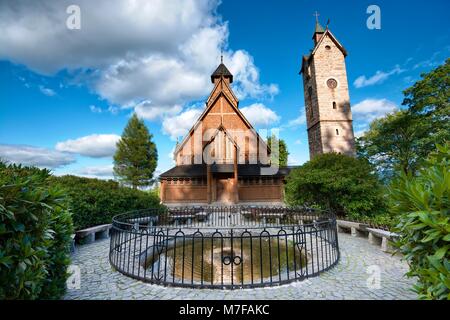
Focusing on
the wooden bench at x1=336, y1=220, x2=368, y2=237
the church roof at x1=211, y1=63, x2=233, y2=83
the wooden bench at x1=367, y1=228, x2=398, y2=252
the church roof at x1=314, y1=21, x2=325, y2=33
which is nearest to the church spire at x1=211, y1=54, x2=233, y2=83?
the church roof at x1=211, y1=63, x2=233, y2=83

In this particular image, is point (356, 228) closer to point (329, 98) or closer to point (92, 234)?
point (92, 234)

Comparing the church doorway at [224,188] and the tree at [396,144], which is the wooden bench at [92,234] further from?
the tree at [396,144]

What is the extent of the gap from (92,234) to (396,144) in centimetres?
3057

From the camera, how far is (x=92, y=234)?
24.3 ft

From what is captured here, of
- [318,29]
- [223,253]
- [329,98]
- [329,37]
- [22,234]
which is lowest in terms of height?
[223,253]

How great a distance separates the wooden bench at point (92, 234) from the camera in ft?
23.0

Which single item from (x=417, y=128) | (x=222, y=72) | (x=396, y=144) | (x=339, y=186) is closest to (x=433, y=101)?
(x=417, y=128)

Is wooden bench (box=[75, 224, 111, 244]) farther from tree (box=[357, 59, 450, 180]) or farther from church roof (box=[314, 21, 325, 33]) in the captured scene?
church roof (box=[314, 21, 325, 33])

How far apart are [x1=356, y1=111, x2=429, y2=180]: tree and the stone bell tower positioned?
396 cm

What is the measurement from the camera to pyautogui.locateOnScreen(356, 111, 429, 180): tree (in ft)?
66.1
